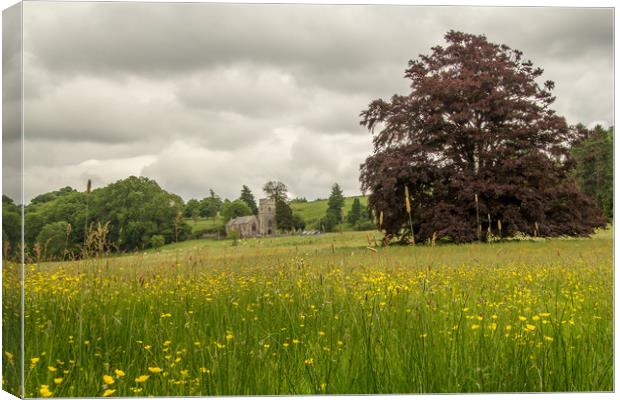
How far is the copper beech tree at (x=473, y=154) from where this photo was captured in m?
4.90

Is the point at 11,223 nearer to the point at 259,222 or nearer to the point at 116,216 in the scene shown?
the point at 116,216

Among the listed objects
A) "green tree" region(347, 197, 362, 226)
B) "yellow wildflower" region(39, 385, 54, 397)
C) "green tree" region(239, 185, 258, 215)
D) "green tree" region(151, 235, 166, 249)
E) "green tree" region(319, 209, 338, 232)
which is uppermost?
"green tree" region(239, 185, 258, 215)

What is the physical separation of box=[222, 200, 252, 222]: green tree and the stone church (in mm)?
33

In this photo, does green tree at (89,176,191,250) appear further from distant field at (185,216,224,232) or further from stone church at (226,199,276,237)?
stone church at (226,199,276,237)

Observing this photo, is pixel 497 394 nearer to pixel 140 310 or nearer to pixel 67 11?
pixel 140 310

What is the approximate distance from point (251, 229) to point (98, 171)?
4.16 ft

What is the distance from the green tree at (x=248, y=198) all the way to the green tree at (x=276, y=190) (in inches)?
4.8

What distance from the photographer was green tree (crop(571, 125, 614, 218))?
4805mm

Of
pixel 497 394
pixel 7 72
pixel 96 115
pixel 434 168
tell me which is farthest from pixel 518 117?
pixel 7 72

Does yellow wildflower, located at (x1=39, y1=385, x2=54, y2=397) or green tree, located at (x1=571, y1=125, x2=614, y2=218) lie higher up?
green tree, located at (x1=571, y1=125, x2=614, y2=218)

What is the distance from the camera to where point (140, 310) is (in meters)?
4.21

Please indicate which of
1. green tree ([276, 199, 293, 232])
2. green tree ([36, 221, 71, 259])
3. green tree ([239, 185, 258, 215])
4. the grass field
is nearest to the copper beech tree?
the grass field

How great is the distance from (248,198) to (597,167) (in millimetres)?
3074

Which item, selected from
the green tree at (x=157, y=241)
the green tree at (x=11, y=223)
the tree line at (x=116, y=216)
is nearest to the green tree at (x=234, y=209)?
the tree line at (x=116, y=216)
